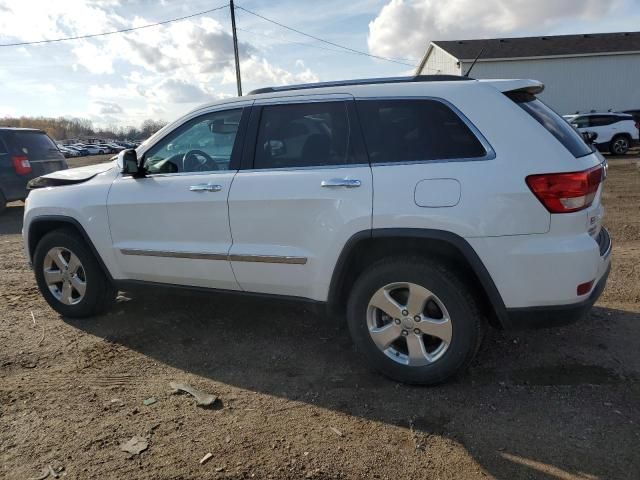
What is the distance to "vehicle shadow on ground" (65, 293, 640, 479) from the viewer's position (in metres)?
2.66

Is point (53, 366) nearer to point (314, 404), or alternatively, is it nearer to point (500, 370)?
point (314, 404)

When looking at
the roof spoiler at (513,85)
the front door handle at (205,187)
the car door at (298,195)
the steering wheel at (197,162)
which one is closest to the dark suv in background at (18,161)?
the steering wheel at (197,162)

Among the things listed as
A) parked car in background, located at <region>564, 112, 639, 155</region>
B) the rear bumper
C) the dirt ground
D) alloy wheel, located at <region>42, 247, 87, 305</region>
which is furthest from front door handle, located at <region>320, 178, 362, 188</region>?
parked car in background, located at <region>564, 112, 639, 155</region>

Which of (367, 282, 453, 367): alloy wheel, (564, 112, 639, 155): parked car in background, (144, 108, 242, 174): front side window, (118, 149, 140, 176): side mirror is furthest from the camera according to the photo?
(564, 112, 639, 155): parked car in background

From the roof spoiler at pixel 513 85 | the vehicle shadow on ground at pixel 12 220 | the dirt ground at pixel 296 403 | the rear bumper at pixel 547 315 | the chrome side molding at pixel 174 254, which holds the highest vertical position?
the roof spoiler at pixel 513 85

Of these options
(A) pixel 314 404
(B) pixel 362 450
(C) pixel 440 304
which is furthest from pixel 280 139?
(B) pixel 362 450

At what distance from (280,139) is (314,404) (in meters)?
1.77

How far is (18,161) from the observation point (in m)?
10.1

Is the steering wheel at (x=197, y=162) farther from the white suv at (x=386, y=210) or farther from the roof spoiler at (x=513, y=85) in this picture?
the roof spoiler at (x=513, y=85)

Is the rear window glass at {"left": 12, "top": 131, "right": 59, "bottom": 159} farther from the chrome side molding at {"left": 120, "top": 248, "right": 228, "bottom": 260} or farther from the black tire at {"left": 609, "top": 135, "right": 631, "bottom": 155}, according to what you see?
the black tire at {"left": 609, "top": 135, "right": 631, "bottom": 155}

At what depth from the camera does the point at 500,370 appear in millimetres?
3459

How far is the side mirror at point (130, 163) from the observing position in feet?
13.0

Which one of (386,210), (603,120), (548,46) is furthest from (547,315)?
(548,46)

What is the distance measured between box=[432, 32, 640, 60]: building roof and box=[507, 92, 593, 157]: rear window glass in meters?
28.9
